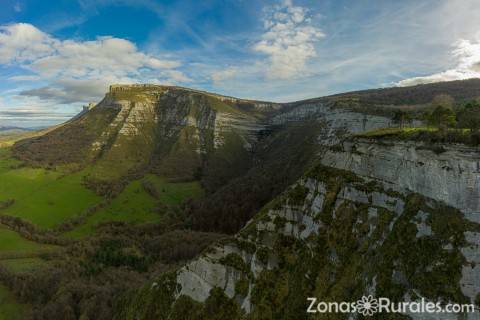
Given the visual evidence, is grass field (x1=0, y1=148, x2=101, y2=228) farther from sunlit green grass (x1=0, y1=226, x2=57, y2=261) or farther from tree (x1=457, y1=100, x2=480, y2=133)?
tree (x1=457, y1=100, x2=480, y2=133)

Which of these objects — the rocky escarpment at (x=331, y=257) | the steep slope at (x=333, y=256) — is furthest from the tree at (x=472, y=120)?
the rocky escarpment at (x=331, y=257)

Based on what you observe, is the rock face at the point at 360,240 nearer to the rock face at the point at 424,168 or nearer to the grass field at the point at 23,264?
the rock face at the point at 424,168

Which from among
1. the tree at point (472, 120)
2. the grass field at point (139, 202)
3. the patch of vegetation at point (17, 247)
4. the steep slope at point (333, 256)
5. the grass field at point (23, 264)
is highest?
the tree at point (472, 120)

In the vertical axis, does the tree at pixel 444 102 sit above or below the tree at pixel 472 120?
above

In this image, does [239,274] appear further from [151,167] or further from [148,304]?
[151,167]

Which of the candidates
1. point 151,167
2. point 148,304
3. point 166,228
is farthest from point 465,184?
point 151,167

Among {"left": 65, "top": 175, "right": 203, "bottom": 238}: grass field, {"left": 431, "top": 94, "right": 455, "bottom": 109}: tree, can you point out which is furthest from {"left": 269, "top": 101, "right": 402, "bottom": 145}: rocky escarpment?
{"left": 65, "top": 175, "right": 203, "bottom": 238}: grass field
